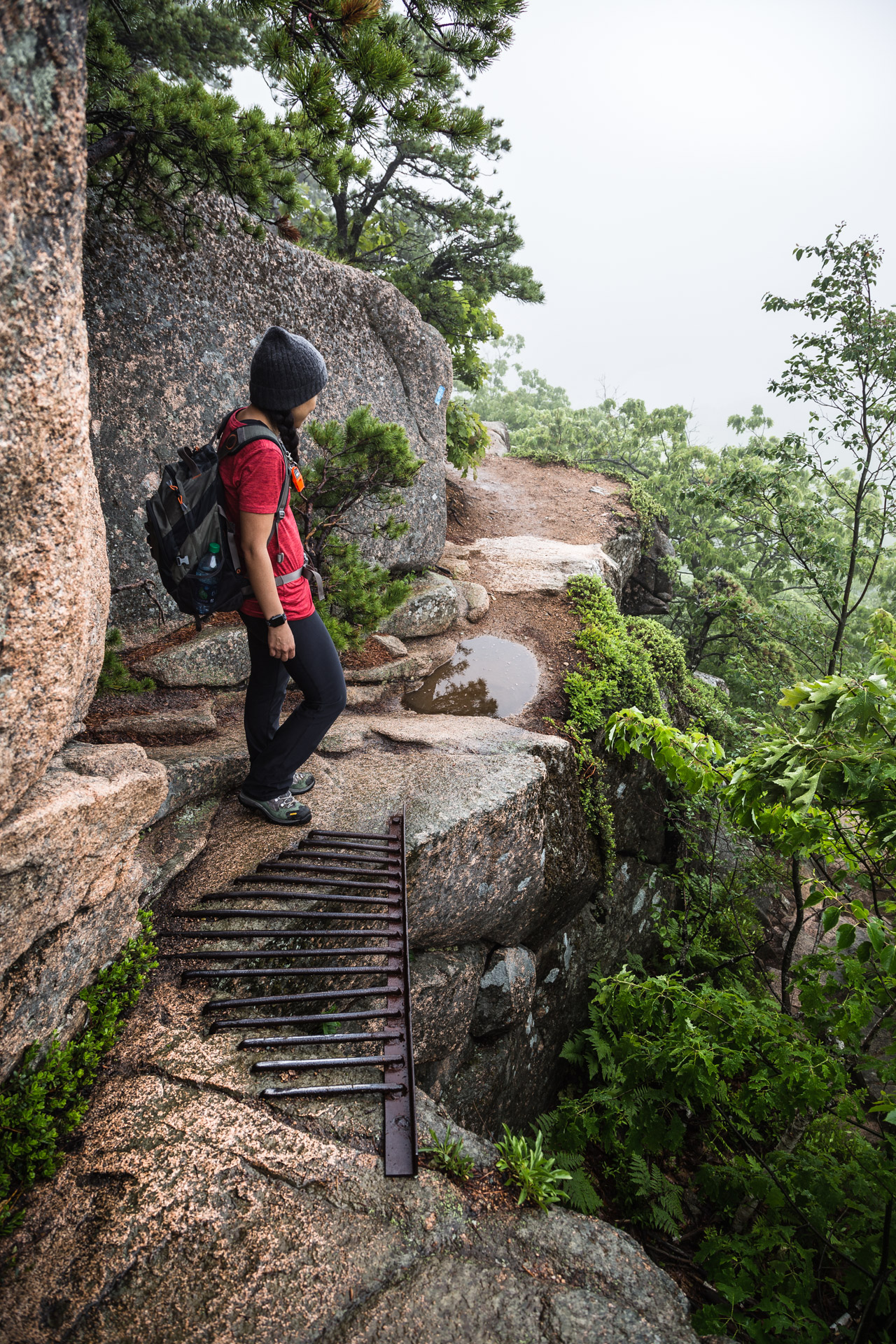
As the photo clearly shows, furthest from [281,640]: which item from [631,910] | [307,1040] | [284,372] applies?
[631,910]

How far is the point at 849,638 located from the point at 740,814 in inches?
559

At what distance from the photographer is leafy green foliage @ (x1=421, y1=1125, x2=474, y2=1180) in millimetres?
2252

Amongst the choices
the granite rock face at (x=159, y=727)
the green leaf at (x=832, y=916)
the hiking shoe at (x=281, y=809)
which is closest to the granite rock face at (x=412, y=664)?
the granite rock face at (x=159, y=727)

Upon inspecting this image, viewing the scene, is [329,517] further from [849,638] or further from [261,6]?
[849,638]

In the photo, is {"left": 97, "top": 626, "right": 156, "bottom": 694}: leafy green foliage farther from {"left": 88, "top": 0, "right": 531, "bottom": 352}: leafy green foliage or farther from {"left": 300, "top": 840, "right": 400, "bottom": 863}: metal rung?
{"left": 88, "top": 0, "right": 531, "bottom": 352}: leafy green foliage

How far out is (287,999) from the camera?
2602 millimetres

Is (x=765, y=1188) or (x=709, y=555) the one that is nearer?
(x=765, y=1188)

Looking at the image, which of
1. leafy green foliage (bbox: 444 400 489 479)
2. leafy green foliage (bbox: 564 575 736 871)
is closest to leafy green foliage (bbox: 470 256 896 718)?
leafy green foliage (bbox: 564 575 736 871)

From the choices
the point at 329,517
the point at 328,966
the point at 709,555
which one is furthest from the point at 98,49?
the point at 709,555

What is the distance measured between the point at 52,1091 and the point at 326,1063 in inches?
37.3

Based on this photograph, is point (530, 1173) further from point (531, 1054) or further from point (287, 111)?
point (287, 111)

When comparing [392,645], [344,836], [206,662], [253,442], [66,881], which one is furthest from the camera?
[392,645]

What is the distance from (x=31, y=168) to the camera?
1.65m

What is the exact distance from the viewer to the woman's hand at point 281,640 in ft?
9.49
